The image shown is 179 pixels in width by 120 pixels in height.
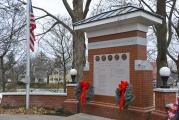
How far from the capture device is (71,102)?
1287 centimetres

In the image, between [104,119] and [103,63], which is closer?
[104,119]

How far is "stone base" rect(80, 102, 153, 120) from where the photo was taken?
1000cm

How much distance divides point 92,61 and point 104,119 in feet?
7.83

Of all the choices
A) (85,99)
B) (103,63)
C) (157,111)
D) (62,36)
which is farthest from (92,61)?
(62,36)

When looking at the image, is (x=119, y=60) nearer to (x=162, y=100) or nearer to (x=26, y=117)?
(x=162, y=100)

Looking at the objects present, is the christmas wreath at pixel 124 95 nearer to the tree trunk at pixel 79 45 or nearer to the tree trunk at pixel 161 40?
the tree trunk at pixel 79 45

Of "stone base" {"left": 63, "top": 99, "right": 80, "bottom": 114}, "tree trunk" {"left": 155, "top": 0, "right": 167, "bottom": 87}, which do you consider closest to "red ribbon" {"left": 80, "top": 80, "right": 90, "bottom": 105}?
"stone base" {"left": 63, "top": 99, "right": 80, "bottom": 114}

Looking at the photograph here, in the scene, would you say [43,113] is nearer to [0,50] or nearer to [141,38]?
[141,38]

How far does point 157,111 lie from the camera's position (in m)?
9.50

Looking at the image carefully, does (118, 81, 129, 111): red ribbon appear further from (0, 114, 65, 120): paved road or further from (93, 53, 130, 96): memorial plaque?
(0, 114, 65, 120): paved road

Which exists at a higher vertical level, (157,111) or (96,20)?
(96,20)

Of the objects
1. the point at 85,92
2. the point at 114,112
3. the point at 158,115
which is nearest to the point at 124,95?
the point at 114,112

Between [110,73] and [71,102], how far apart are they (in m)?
2.43

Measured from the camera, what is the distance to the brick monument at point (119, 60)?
33.7 ft
